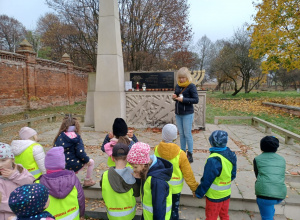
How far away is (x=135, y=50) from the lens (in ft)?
51.0

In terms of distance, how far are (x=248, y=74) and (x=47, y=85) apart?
72.8 feet

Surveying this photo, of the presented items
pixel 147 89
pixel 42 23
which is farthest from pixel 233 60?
pixel 42 23

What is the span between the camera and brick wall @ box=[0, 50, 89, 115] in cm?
1223

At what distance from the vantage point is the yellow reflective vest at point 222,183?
2154mm

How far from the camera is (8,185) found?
1.93 meters

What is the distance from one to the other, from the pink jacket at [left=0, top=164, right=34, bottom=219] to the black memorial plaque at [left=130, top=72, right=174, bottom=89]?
564cm

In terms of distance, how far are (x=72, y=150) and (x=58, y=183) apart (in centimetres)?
108

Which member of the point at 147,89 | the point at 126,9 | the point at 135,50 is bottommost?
the point at 147,89

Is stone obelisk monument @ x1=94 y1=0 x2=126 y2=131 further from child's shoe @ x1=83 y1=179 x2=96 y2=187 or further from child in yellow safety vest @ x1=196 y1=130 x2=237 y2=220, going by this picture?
child in yellow safety vest @ x1=196 y1=130 x2=237 y2=220

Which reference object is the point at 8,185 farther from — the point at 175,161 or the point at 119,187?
the point at 175,161

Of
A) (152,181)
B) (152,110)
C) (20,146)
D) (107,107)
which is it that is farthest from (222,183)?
(107,107)

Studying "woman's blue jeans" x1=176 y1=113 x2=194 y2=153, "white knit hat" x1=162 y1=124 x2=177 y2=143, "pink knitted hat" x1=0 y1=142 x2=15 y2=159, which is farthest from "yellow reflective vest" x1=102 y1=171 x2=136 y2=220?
"woman's blue jeans" x1=176 y1=113 x2=194 y2=153

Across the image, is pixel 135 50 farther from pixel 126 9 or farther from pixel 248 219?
pixel 248 219

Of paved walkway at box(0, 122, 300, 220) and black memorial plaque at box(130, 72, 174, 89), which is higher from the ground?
black memorial plaque at box(130, 72, 174, 89)
